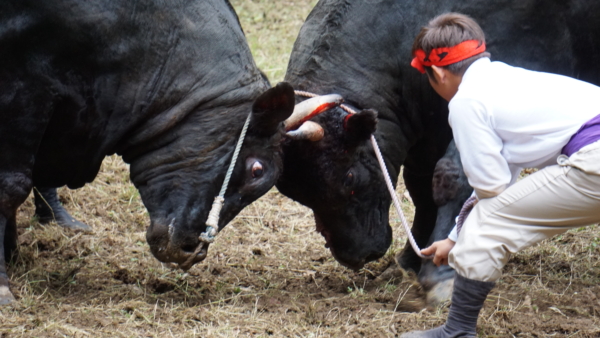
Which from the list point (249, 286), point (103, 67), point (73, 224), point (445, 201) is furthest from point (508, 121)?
point (73, 224)

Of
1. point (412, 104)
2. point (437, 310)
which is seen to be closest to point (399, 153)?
point (412, 104)

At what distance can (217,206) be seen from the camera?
439cm

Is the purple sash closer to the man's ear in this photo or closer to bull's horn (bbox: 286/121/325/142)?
the man's ear

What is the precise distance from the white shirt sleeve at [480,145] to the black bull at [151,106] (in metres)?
1.07

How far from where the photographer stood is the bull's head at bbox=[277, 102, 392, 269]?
15.9 ft

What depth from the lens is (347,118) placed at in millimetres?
4742

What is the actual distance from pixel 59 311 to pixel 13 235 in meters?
1.17

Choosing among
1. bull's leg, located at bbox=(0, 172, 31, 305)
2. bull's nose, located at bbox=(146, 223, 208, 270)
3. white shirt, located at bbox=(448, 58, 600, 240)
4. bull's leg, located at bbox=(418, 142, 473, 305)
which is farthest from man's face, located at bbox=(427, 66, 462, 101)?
bull's leg, located at bbox=(0, 172, 31, 305)

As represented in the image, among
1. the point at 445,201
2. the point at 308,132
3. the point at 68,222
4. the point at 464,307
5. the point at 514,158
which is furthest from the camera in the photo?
the point at 68,222

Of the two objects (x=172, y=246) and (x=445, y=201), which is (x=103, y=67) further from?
(x=445, y=201)

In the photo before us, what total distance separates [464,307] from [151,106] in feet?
6.78

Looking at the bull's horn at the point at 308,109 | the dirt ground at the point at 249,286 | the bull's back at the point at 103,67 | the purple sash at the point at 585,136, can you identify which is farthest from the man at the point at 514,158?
the bull's back at the point at 103,67

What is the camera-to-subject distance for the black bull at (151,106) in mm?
4332

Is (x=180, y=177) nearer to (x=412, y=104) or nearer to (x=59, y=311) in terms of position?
(x=59, y=311)
